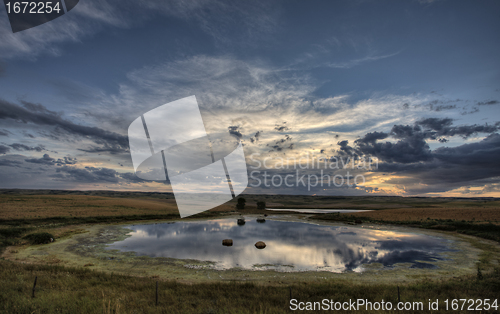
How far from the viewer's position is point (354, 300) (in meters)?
10.7

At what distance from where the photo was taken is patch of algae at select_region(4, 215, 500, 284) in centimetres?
1630

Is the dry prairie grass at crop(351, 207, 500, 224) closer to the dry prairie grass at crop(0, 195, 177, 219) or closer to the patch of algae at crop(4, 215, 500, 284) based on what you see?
the patch of algae at crop(4, 215, 500, 284)

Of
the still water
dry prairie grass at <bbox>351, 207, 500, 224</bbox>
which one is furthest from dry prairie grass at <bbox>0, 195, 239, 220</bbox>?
dry prairie grass at <bbox>351, 207, 500, 224</bbox>

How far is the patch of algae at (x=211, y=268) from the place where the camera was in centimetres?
1630

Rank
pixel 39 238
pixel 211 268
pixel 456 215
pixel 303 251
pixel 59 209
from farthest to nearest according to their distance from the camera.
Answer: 1. pixel 59 209
2. pixel 456 215
3. pixel 39 238
4. pixel 303 251
5. pixel 211 268

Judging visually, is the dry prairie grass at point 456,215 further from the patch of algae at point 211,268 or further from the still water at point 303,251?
the patch of algae at point 211,268

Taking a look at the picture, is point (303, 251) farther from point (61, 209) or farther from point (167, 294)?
point (61, 209)

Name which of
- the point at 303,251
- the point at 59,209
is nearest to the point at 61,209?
the point at 59,209

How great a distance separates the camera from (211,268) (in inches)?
746

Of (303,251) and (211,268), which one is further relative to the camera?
(303,251)

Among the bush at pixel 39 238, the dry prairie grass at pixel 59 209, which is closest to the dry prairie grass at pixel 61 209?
the dry prairie grass at pixel 59 209

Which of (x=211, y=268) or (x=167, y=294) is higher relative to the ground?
(x=167, y=294)

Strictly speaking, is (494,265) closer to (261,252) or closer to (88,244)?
(261,252)

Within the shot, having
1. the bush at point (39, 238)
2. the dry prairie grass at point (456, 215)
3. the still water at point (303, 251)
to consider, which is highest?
the bush at point (39, 238)
